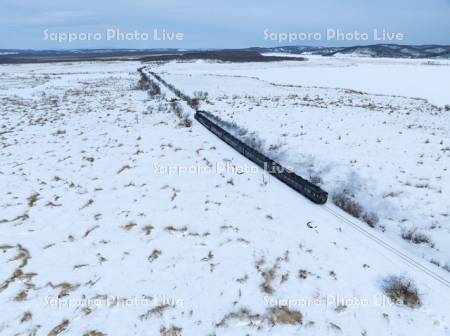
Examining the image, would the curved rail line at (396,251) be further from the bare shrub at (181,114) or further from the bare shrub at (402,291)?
the bare shrub at (181,114)

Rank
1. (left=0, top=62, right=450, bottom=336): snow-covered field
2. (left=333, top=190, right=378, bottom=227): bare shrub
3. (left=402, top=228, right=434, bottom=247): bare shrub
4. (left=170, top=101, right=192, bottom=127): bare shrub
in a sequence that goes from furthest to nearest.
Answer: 1. (left=170, top=101, right=192, bottom=127): bare shrub
2. (left=333, top=190, right=378, bottom=227): bare shrub
3. (left=402, top=228, right=434, bottom=247): bare shrub
4. (left=0, top=62, right=450, bottom=336): snow-covered field

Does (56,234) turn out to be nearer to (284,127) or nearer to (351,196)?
(351,196)

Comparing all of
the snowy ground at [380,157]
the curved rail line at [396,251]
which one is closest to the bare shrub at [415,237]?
the snowy ground at [380,157]

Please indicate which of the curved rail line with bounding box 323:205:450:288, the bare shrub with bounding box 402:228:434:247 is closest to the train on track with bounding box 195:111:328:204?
the curved rail line with bounding box 323:205:450:288

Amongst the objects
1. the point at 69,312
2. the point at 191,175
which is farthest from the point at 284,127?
the point at 69,312

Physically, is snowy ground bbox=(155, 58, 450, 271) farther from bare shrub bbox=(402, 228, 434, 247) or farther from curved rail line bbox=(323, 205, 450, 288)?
curved rail line bbox=(323, 205, 450, 288)

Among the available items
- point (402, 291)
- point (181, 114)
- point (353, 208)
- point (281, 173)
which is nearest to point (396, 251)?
point (402, 291)

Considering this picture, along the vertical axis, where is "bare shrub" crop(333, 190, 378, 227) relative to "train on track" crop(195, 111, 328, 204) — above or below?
below

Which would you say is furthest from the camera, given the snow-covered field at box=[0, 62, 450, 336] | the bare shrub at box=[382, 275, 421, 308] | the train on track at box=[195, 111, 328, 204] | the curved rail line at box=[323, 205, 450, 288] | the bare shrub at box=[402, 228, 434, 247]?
the train on track at box=[195, 111, 328, 204]
